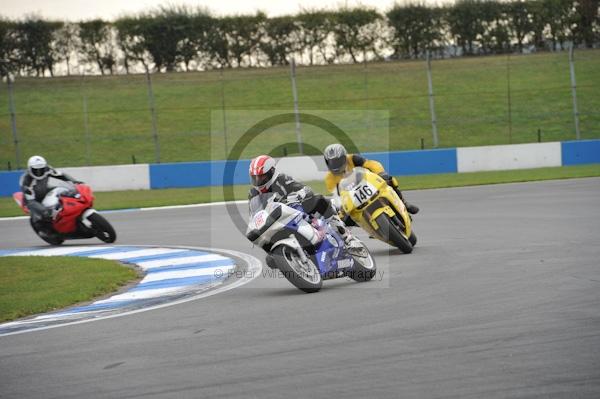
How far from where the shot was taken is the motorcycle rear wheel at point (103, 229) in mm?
15711

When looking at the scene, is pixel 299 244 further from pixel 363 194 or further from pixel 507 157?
pixel 507 157

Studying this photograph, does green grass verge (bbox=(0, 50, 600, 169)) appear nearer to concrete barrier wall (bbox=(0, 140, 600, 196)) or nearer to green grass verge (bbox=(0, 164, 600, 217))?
concrete barrier wall (bbox=(0, 140, 600, 196))

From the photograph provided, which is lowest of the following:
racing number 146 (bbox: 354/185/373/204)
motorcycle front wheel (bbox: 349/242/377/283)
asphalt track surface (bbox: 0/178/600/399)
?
asphalt track surface (bbox: 0/178/600/399)

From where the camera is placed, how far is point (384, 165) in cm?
2858

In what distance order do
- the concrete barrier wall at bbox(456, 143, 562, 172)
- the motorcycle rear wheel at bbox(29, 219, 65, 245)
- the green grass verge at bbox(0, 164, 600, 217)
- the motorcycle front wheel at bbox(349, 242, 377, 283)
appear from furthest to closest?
the concrete barrier wall at bbox(456, 143, 562, 172) → the green grass verge at bbox(0, 164, 600, 217) → the motorcycle rear wheel at bbox(29, 219, 65, 245) → the motorcycle front wheel at bbox(349, 242, 377, 283)

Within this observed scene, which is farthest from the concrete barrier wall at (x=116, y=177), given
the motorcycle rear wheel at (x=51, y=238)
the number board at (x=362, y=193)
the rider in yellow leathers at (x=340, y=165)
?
the number board at (x=362, y=193)

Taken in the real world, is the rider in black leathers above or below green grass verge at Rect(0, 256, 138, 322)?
above

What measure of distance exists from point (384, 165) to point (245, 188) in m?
4.59

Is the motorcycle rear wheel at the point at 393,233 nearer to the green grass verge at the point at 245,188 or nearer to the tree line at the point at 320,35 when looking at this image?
the green grass verge at the point at 245,188

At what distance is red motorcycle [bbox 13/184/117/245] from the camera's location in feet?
51.7

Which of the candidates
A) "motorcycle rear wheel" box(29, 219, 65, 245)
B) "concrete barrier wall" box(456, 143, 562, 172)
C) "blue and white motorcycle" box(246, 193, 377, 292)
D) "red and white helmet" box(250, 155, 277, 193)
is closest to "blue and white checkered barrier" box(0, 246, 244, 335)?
"motorcycle rear wheel" box(29, 219, 65, 245)

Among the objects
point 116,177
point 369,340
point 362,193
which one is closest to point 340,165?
point 362,193

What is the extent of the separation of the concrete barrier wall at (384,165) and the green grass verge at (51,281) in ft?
47.1

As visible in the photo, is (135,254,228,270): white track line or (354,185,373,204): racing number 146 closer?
(354,185,373,204): racing number 146
